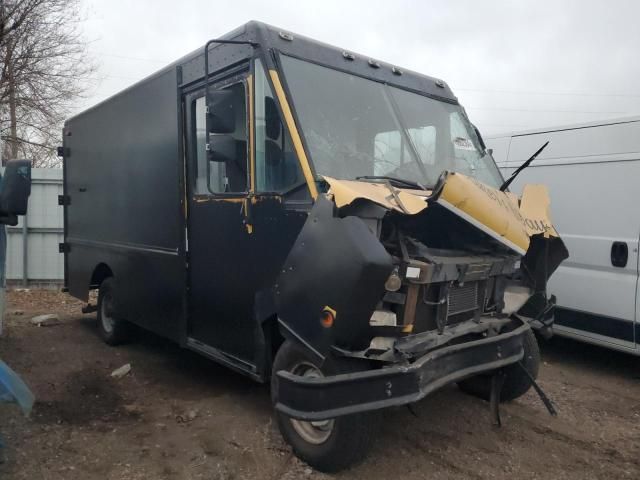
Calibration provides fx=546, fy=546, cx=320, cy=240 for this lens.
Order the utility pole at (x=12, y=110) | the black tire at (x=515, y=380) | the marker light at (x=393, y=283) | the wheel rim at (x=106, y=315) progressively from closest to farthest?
the marker light at (x=393, y=283)
the black tire at (x=515, y=380)
the wheel rim at (x=106, y=315)
the utility pole at (x=12, y=110)

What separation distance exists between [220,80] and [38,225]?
776 centimetres

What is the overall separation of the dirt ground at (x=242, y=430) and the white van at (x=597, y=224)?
580 mm

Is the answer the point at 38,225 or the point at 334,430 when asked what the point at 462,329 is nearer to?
the point at 334,430

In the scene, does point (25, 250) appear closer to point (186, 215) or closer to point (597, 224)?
point (186, 215)

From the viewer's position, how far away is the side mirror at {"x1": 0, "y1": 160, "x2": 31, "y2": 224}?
12.1ft

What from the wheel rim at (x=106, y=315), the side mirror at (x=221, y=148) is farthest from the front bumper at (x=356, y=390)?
the wheel rim at (x=106, y=315)

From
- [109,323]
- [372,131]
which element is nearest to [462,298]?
[372,131]

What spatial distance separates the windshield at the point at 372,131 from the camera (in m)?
3.57

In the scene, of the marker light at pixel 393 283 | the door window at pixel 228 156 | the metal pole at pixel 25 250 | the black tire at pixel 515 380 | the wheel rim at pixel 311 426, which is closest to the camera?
the marker light at pixel 393 283

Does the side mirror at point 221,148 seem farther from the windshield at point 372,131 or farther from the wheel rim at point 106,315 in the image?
the wheel rim at point 106,315

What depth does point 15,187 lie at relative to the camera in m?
3.70

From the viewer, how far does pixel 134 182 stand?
5.46 m

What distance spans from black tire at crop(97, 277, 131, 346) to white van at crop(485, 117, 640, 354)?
4795mm

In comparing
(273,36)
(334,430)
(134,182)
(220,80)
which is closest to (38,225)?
(134,182)
